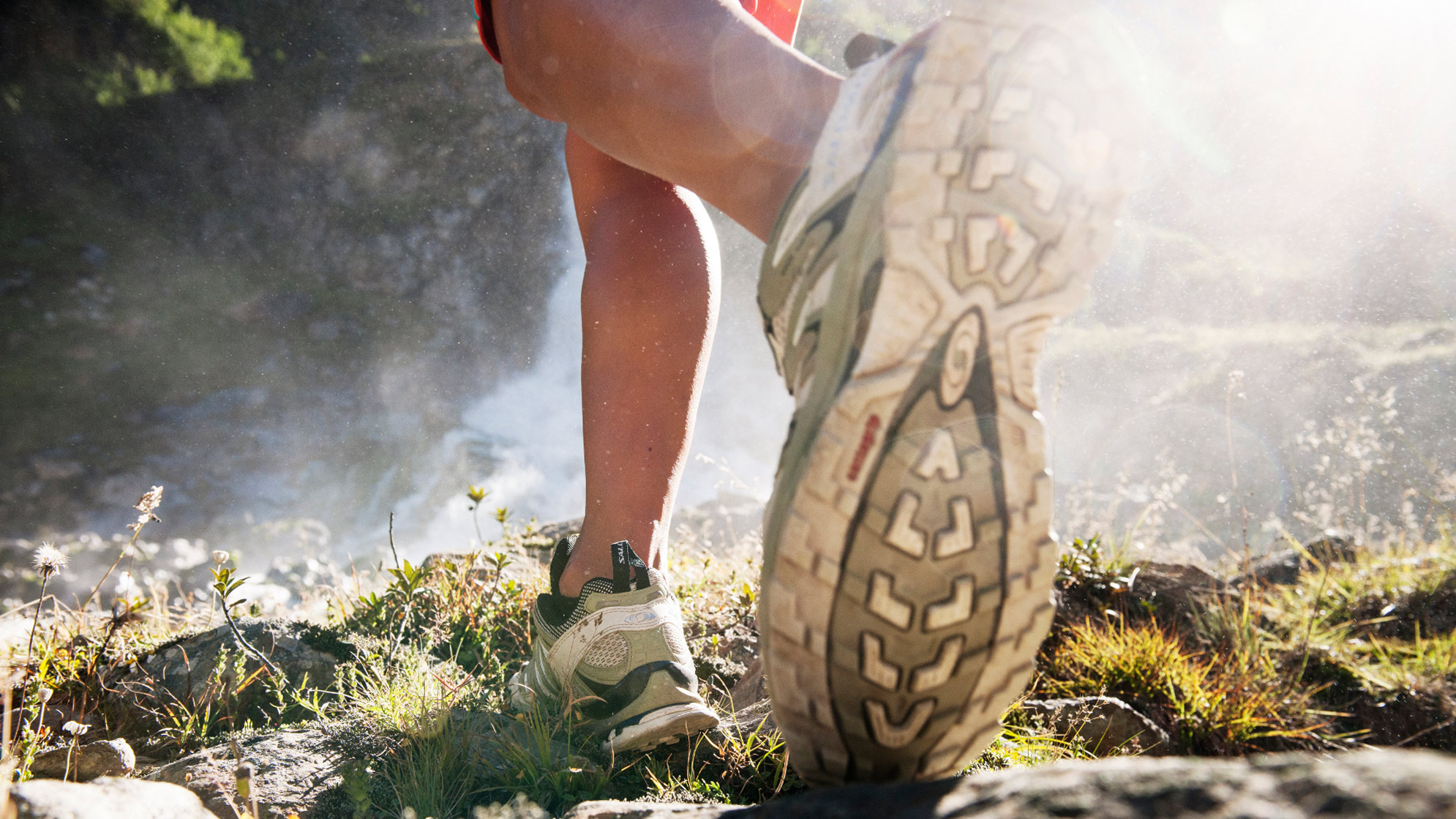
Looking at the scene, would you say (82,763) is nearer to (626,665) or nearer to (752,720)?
(626,665)

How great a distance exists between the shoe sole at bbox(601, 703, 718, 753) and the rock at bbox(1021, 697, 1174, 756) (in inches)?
27.9

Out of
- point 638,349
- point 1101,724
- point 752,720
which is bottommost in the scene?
point 1101,724

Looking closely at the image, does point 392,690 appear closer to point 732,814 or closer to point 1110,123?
point 732,814

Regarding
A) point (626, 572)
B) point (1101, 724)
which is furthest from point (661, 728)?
point (1101, 724)

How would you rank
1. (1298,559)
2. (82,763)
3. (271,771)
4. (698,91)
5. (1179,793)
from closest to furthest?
(1179,793)
(698,91)
(271,771)
(82,763)
(1298,559)

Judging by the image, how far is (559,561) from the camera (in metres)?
1.31

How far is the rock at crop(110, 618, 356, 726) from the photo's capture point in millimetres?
1533

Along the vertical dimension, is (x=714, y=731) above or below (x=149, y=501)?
below

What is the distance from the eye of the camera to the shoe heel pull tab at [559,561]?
128 cm

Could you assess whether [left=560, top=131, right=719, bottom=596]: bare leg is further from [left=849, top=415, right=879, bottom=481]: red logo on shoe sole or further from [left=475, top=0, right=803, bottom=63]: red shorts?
[left=849, top=415, right=879, bottom=481]: red logo on shoe sole

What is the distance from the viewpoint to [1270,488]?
48.9ft

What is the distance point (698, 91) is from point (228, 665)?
1.72 metres

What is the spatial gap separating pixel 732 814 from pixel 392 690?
31.2 inches

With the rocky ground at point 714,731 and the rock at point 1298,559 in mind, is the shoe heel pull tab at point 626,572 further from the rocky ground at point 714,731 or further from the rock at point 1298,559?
the rock at point 1298,559
